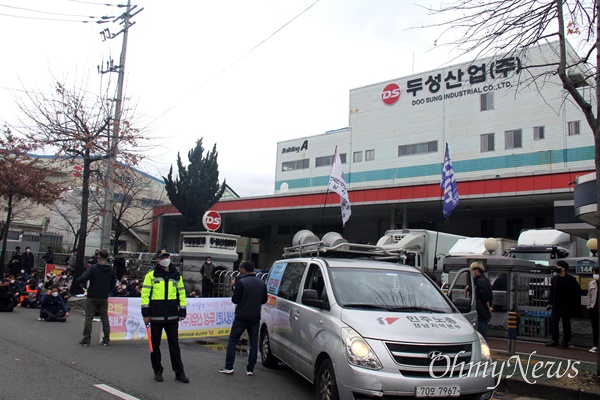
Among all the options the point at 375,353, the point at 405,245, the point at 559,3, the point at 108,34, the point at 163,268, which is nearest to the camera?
the point at 375,353

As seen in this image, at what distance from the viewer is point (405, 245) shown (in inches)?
775

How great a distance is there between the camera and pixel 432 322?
18.1 feet

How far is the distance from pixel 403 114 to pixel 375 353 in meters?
35.2

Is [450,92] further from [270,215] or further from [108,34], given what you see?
[108,34]

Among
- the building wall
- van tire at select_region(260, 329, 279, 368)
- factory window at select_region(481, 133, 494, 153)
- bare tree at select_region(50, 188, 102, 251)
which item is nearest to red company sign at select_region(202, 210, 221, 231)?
van tire at select_region(260, 329, 279, 368)

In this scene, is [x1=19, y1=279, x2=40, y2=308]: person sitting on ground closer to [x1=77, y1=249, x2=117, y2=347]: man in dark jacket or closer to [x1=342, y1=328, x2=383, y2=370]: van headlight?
[x1=77, y1=249, x2=117, y2=347]: man in dark jacket

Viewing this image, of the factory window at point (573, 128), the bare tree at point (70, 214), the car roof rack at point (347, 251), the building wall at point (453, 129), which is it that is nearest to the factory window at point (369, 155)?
the building wall at point (453, 129)

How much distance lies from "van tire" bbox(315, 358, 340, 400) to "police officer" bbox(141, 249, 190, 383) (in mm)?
2116

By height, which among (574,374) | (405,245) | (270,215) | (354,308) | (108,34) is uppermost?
(108,34)

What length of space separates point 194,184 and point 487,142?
20059 millimetres

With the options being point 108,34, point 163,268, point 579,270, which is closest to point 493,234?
point 579,270

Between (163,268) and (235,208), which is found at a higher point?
(235,208)

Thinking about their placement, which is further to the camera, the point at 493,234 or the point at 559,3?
the point at 493,234

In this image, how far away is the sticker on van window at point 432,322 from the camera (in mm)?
5414
